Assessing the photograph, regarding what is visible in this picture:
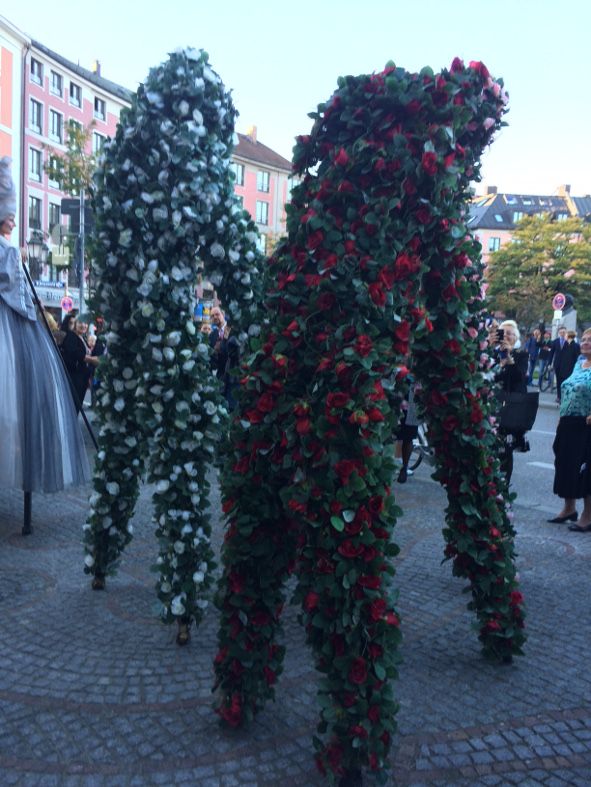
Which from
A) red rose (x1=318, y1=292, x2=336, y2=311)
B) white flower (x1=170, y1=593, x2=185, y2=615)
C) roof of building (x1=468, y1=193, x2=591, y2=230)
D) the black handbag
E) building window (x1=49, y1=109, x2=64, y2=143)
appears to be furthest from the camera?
roof of building (x1=468, y1=193, x2=591, y2=230)

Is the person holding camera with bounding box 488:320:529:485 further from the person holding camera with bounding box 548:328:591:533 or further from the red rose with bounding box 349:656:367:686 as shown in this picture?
the red rose with bounding box 349:656:367:686

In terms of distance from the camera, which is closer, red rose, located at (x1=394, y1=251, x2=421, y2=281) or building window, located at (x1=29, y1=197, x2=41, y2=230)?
red rose, located at (x1=394, y1=251, x2=421, y2=281)

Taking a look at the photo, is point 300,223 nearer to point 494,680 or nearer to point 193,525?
point 193,525

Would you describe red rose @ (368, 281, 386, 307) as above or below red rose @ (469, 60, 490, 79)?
below

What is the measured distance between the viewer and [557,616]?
4184 mm

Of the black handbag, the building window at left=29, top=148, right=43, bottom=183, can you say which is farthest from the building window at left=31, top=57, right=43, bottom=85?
the black handbag

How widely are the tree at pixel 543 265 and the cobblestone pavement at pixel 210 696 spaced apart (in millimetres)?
40869

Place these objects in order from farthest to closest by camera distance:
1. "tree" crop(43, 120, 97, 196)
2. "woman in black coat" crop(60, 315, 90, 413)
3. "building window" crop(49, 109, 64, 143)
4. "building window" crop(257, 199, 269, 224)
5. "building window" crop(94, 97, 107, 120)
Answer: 1. "building window" crop(257, 199, 269, 224)
2. "building window" crop(94, 97, 107, 120)
3. "building window" crop(49, 109, 64, 143)
4. "tree" crop(43, 120, 97, 196)
5. "woman in black coat" crop(60, 315, 90, 413)

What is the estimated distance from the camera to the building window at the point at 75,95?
51131 millimetres

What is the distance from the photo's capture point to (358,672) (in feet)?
7.93

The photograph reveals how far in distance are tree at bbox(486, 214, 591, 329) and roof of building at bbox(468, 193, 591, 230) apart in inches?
1276

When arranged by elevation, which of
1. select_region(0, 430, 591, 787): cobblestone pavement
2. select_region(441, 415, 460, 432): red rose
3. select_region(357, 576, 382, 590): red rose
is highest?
select_region(441, 415, 460, 432): red rose

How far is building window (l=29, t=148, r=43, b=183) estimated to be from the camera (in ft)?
151

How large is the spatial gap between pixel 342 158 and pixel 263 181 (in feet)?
220
